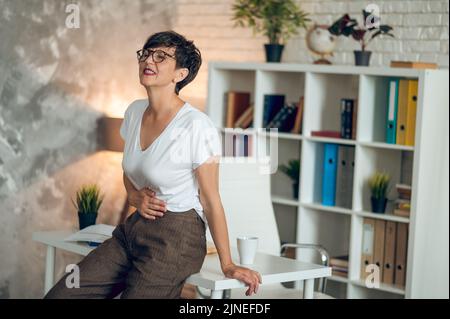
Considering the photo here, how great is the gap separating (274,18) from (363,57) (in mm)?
680

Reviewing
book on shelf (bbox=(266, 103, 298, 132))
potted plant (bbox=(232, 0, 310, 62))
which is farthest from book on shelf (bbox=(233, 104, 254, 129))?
potted plant (bbox=(232, 0, 310, 62))

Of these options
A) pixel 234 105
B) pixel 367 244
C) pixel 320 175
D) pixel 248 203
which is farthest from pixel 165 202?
pixel 234 105

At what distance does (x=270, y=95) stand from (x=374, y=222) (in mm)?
961

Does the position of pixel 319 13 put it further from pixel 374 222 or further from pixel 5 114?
pixel 5 114

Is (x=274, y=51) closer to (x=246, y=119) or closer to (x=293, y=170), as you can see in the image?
(x=246, y=119)

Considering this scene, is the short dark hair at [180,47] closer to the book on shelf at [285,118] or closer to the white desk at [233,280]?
the white desk at [233,280]

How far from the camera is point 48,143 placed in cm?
448

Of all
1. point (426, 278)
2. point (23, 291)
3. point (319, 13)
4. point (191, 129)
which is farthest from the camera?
point (319, 13)

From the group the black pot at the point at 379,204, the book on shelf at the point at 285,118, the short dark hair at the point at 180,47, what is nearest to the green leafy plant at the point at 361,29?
the book on shelf at the point at 285,118

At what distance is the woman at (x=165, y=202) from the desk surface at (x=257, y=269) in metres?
0.04

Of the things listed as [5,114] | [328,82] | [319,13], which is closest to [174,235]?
[5,114]

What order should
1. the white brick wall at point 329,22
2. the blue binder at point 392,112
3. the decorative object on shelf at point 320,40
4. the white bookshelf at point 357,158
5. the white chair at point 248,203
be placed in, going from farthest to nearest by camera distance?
the decorative object on shelf at point 320,40 < the white brick wall at point 329,22 < the blue binder at point 392,112 < the white bookshelf at point 357,158 < the white chair at point 248,203

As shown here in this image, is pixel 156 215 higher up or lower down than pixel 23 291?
higher up

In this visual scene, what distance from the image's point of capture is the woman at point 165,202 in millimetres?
2562
